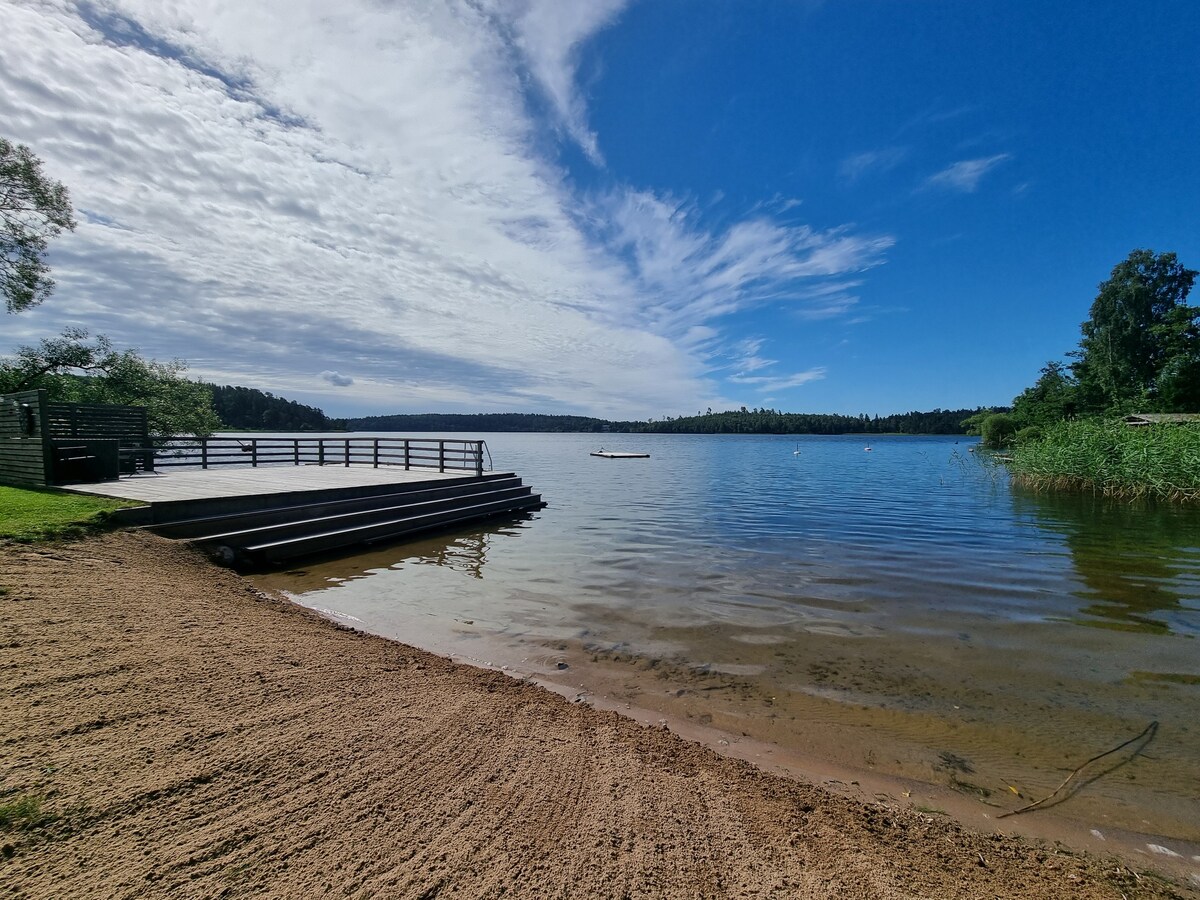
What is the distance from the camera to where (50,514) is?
25.8 ft

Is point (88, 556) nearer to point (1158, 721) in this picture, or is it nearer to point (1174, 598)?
point (1158, 721)

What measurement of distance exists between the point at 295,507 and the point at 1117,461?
1099 inches

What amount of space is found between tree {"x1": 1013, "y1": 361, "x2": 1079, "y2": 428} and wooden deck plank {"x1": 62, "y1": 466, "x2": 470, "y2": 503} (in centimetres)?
4410

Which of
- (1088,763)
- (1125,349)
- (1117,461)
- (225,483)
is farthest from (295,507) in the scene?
(1125,349)

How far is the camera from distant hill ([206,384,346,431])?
53.8 metres

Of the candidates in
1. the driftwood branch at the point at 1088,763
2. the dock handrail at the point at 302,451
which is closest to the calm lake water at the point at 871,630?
the driftwood branch at the point at 1088,763

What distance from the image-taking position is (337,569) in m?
9.64

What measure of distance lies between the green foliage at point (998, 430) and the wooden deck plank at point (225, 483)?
174 feet

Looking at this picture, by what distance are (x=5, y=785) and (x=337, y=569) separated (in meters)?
7.48

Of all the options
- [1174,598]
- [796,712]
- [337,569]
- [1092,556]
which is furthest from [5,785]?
[1092,556]

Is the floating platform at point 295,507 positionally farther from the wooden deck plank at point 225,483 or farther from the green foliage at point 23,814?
the green foliage at point 23,814

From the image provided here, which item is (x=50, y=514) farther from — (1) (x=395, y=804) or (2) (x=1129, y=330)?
(2) (x=1129, y=330)

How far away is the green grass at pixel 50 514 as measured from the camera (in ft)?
22.7

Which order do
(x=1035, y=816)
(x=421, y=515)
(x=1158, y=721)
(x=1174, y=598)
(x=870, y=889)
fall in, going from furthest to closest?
1. (x=421, y=515)
2. (x=1174, y=598)
3. (x=1158, y=721)
4. (x=1035, y=816)
5. (x=870, y=889)
